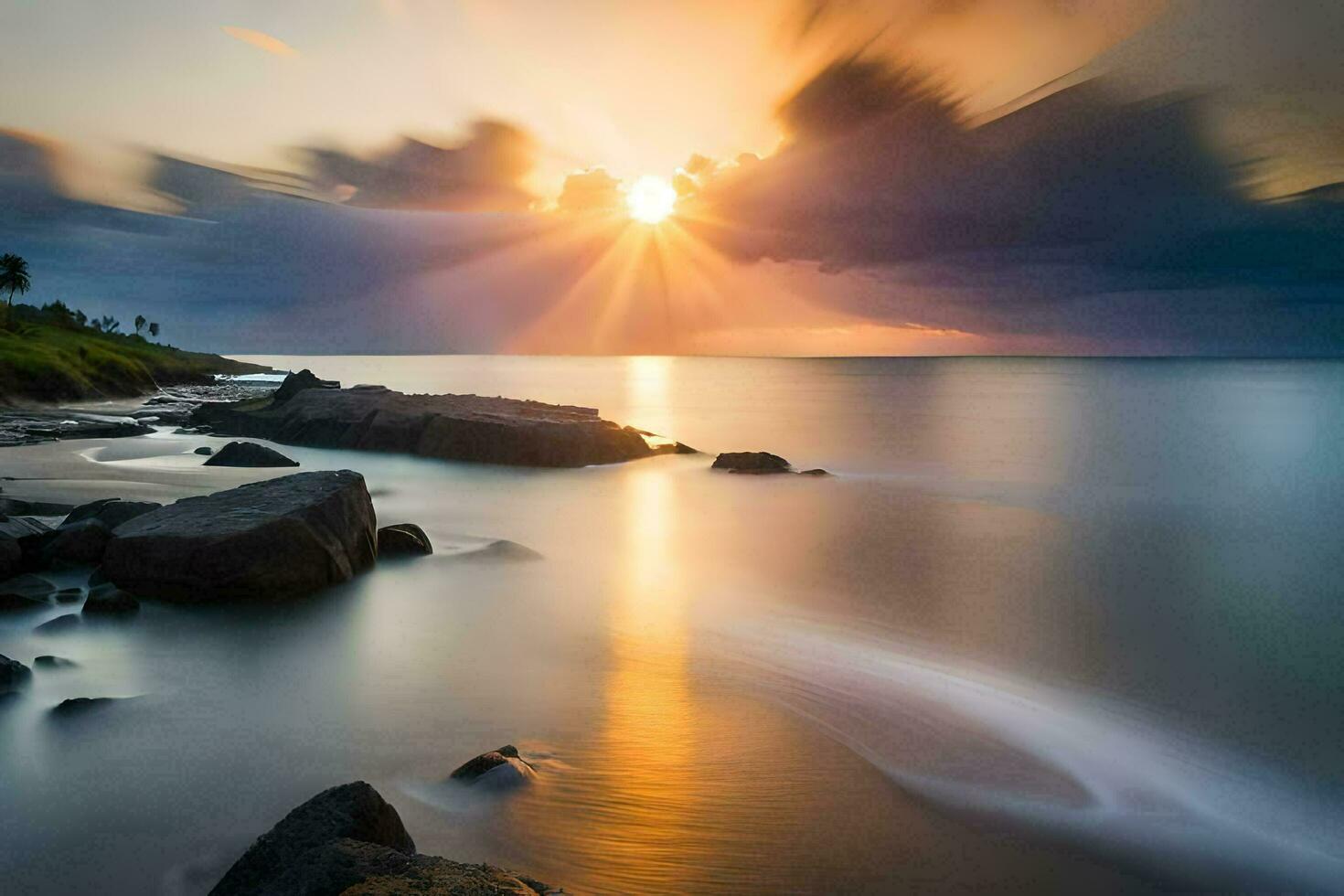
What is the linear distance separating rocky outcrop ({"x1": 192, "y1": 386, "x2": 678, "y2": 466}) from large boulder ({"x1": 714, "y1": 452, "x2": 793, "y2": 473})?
4014 mm

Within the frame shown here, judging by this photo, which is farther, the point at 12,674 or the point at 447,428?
the point at 447,428

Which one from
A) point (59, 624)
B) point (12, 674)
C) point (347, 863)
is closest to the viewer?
point (347, 863)

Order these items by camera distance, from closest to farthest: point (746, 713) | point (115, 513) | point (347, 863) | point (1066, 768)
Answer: point (347, 863)
point (1066, 768)
point (746, 713)
point (115, 513)

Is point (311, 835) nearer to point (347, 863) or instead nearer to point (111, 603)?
point (347, 863)

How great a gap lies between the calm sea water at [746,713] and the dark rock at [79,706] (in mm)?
169

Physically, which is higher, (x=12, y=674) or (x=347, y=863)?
(x=347, y=863)

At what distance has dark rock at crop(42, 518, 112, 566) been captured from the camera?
12.0m

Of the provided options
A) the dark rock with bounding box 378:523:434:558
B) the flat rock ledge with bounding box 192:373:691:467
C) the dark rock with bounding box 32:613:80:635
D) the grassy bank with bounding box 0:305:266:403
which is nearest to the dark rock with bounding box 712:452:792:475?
the flat rock ledge with bounding box 192:373:691:467

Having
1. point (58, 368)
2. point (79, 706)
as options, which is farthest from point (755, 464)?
point (58, 368)

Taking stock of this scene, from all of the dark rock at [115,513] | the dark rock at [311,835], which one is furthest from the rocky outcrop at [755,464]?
the dark rock at [311,835]

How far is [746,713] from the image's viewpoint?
8023 millimetres

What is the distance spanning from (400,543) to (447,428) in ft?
49.9

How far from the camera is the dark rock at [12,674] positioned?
7.76 metres

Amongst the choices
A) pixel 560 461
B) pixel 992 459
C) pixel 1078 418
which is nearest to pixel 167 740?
pixel 560 461
